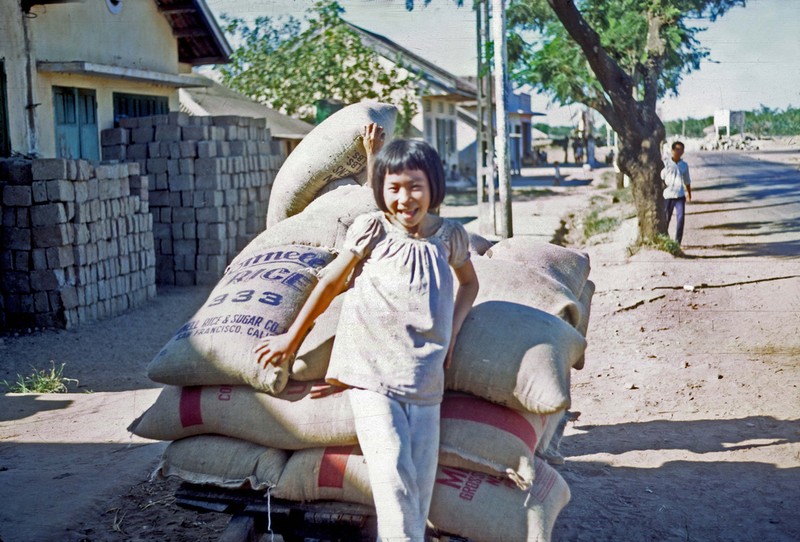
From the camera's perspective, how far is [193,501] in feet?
9.55

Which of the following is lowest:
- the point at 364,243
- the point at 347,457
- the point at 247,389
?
the point at 347,457

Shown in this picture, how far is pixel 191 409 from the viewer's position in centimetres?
299

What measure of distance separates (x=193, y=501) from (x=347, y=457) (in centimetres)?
58

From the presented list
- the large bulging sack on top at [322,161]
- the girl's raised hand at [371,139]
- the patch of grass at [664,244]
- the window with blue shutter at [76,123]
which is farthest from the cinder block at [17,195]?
the patch of grass at [664,244]

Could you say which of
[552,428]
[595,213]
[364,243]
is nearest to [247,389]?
[364,243]

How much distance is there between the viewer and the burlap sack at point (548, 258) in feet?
12.7

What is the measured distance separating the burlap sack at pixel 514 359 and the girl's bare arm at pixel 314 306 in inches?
18.7

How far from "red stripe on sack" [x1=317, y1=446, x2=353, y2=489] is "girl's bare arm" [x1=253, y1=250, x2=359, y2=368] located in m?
0.35

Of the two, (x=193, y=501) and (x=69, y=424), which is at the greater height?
(x=193, y=501)

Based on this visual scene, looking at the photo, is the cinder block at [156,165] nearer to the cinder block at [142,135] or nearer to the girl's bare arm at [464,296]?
the cinder block at [142,135]

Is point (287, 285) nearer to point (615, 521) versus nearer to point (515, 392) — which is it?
point (515, 392)

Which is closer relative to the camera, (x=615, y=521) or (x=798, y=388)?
(x=615, y=521)

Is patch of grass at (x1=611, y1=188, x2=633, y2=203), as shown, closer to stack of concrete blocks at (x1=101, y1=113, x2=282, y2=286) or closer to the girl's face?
stack of concrete blocks at (x1=101, y1=113, x2=282, y2=286)

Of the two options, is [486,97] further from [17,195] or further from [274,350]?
[274,350]
